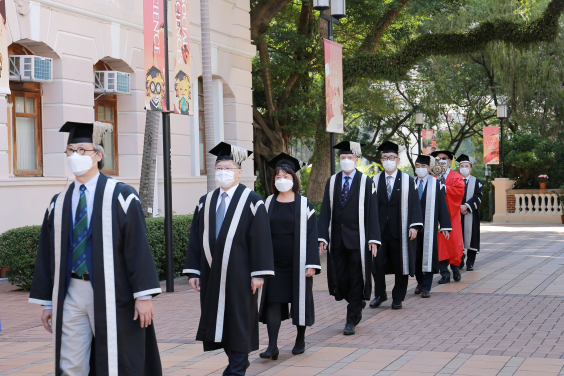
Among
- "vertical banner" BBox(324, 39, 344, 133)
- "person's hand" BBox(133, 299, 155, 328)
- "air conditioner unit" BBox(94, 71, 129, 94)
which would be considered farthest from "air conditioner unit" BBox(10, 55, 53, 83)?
"person's hand" BBox(133, 299, 155, 328)

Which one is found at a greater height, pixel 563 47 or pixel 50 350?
pixel 563 47

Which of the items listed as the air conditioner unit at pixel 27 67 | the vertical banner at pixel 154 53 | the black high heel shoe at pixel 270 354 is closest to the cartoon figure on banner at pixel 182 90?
the vertical banner at pixel 154 53

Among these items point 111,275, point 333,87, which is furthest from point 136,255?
point 333,87

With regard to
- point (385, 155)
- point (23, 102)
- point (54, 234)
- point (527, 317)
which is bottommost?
point (527, 317)

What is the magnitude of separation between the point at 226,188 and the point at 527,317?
4344 millimetres

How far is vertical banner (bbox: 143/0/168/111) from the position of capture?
10266 mm

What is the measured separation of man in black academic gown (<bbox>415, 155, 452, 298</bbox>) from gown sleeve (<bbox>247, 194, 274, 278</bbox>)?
478 cm

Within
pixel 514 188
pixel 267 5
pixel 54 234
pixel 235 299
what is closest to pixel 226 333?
pixel 235 299

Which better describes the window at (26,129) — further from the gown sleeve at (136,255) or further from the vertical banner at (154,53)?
the gown sleeve at (136,255)

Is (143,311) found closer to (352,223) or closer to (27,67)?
(352,223)

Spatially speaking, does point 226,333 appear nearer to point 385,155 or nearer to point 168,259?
point 385,155

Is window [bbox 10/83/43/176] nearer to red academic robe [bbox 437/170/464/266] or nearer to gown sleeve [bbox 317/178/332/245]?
gown sleeve [bbox 317/178/332/245]

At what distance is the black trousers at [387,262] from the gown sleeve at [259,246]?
360cm

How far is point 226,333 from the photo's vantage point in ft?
18.9
